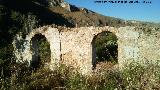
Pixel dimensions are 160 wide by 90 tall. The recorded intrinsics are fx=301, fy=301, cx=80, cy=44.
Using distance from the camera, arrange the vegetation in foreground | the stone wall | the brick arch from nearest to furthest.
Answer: the vegetation in foreground
the stone wall
the brick arch

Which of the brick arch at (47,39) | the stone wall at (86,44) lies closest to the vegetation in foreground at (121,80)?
the stone wall at (86,44)

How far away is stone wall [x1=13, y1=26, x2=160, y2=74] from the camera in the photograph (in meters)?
12.9

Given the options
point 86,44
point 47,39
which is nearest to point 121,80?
point 86,44

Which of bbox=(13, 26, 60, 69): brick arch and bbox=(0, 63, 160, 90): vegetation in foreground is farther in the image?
bbox=(13, 26, 60, 69): brick arch

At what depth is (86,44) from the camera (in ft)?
50.2

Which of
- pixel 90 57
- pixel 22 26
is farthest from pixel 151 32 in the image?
pixel 22 26

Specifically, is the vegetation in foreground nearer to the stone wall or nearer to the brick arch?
the stone wall

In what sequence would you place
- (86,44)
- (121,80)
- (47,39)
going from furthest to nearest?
(47,39)
(86,44)
(121,80)

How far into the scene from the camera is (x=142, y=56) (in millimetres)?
12789

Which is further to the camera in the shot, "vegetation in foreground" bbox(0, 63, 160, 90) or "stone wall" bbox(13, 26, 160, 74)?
"stone wall" bbox(13, 26, 160, 74)

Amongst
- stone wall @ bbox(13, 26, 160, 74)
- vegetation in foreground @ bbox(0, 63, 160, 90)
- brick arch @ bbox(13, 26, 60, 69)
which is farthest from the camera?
brick arch @ bbox(13, 26, 60, 69)

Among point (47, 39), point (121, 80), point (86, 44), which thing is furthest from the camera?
point (47, 39)

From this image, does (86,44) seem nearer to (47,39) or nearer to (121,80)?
(47,39)

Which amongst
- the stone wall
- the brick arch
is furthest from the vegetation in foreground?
the brick arch
